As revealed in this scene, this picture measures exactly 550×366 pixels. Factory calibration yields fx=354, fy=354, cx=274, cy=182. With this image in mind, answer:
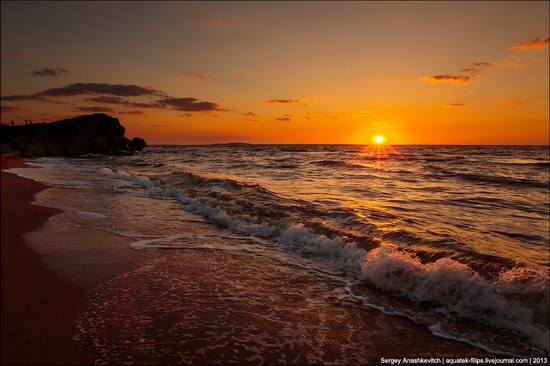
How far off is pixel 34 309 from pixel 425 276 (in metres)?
5.77

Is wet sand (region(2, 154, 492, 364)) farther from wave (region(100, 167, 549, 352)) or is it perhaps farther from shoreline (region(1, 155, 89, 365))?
wave (region(100, 167, 549, 352))

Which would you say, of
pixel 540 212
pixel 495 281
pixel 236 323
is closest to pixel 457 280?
pixel 495 281

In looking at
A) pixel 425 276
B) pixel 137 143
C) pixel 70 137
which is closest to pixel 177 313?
pixel 425 276

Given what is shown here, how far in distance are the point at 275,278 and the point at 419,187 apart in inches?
556

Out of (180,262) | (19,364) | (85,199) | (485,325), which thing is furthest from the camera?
(85,199)

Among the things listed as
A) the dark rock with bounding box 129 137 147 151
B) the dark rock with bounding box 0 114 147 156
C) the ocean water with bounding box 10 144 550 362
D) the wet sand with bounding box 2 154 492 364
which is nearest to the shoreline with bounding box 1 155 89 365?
the wet sand with bounding box 2 154 492 364

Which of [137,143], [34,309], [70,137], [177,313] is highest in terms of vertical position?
[137,143]

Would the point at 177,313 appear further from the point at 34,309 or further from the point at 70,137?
the point at 70,137

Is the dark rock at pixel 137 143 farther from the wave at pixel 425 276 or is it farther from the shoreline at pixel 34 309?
A: the shoreline at pixel 34 309

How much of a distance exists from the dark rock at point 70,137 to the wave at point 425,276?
60884 mm

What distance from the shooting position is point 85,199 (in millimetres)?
13594

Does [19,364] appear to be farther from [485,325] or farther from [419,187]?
[419,187]

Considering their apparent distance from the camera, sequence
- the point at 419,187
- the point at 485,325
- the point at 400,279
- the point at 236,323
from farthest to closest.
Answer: the point at 419,187 → the point at 400,279 → the point at 485,325 → the point at 236,323

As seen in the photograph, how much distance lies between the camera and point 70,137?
62.6m
